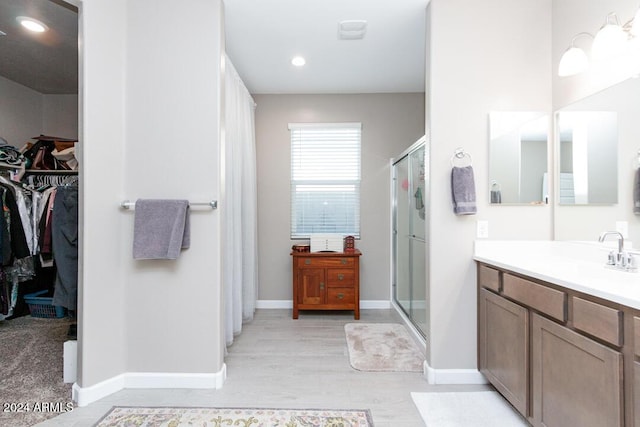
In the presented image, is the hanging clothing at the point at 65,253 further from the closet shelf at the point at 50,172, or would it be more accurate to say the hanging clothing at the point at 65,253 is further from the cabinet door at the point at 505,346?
the cabinet door at the point at 505,346

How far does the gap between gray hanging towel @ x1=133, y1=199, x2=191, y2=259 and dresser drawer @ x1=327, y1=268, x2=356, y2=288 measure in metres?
1.86

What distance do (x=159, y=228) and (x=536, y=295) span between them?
2.21 meters

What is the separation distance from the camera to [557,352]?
142 cm

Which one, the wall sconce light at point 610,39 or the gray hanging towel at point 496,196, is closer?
the wall sconce light at point 610,39

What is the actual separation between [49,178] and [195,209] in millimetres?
2772

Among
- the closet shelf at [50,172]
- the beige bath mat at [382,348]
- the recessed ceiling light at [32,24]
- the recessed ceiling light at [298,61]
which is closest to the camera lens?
the beige bath mat at [382,348]

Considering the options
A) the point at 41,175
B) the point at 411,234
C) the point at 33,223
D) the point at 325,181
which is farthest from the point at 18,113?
the point at 411,234

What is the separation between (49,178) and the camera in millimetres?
3639

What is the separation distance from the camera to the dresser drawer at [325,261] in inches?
139

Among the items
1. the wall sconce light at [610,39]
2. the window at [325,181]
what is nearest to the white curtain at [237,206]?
the window at [325,181]

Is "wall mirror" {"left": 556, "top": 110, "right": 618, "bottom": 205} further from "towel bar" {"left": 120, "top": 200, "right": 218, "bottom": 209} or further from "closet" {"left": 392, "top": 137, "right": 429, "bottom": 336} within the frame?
"towel bar" {"left": 120, "top": 200, "right": 218, "bottom": 209}

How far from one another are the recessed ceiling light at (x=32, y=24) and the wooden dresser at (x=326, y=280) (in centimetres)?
302

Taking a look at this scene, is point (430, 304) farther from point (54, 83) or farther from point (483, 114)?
point (54, 83)

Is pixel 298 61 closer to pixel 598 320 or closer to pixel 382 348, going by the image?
pixel 382 348
